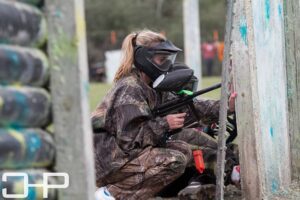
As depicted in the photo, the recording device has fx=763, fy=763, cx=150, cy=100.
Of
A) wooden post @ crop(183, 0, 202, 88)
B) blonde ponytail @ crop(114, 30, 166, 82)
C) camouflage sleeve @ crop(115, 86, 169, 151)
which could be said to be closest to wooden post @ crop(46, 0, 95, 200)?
camouflage sleeve @ crop(115, 86, 169, 151)

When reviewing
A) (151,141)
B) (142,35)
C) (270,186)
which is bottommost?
(270,186)

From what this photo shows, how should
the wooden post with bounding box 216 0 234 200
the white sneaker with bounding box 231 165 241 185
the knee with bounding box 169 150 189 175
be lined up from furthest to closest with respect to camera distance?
the white sneaker with bounding box 231 165 241 185 < the knee with bounding box 169 150 189 175 < the wooden post with bounding box 216 0 234 200

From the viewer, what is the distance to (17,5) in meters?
2.98

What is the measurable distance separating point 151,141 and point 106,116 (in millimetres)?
370

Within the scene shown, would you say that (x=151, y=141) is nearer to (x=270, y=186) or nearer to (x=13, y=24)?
(x=270, y=186)

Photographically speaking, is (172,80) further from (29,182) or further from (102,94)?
(102,94)

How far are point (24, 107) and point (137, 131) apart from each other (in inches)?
96.5

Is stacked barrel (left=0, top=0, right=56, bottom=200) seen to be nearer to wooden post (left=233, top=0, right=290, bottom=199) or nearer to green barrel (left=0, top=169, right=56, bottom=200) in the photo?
green barrel (left=0, top=169, right=56, bottom=200)

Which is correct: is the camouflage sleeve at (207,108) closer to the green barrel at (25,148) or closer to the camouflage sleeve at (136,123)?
the camouflage sleeve at (136,123)

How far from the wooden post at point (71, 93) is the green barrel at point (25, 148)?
49 millimetres

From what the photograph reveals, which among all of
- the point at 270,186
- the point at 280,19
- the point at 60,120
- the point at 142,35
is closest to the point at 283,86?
the point at 280,19

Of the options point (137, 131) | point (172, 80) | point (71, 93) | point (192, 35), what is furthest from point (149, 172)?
point (192, 35)

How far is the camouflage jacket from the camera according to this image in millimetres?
5359

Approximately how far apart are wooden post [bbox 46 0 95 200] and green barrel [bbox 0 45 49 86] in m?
0.05
